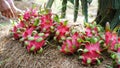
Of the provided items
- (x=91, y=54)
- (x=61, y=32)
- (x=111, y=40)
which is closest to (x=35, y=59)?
(x=61, y=32)

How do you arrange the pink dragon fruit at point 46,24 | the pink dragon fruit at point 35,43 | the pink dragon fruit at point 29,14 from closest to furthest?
the pink dragon fruit at point 35,43 → the pink dragon fruit at point 46,24 → the pink dragon fruit at point 29,14

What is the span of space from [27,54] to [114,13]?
0.84m

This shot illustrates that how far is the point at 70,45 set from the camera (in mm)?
1691

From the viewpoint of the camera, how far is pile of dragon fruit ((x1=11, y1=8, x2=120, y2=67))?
5.38 ft

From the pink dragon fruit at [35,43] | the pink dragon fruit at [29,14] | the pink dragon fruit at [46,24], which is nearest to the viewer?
the pink dragon fruit at [35,43]

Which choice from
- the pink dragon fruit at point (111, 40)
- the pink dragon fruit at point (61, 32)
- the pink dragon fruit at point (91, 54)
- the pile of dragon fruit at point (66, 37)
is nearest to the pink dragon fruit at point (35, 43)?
the pile of dragon fruit at point (66, 37)

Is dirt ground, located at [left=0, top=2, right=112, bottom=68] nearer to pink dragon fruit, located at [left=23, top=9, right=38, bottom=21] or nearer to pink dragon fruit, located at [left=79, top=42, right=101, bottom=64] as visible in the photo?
pink dragon fruit, located at [left=79, top=42, right=101, bottom=64]

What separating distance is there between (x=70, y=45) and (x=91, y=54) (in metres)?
0.15

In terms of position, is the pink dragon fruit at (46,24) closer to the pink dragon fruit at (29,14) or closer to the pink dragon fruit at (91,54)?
the pink dragon fruit at (29,14)

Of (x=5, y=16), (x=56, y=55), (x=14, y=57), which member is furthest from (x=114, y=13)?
(x=5, y=16)

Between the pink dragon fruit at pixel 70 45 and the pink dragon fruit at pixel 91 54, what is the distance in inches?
3.1

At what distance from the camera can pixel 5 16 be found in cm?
326

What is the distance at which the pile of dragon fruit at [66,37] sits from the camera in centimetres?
164

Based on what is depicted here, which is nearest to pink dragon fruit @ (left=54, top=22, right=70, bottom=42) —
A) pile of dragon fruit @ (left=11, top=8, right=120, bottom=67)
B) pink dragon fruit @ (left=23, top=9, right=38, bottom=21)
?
pile of dragon fruit @ (left=11, top=8, right=120, bottom=67)
